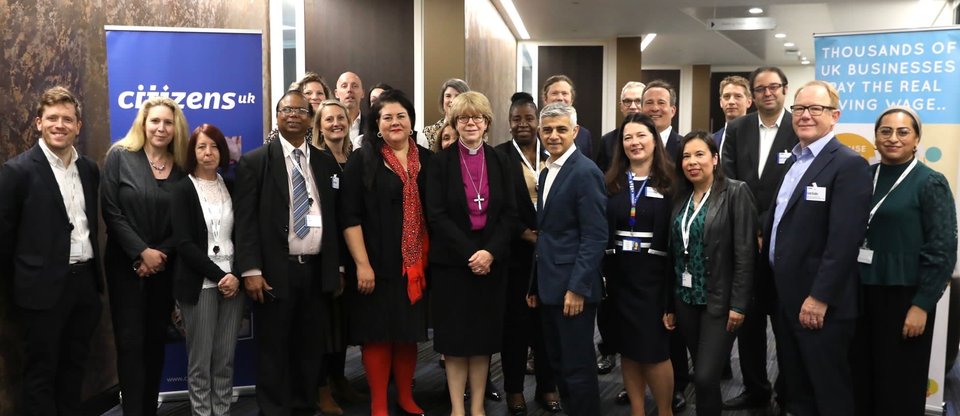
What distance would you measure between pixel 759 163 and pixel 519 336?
1.68 m

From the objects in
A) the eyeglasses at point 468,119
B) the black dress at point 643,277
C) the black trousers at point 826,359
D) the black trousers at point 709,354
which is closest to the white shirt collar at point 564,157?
the black dress at point 643,277

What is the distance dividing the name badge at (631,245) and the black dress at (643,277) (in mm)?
19

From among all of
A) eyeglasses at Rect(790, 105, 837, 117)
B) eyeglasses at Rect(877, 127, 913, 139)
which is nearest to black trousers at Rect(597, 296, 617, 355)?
eyeglasses at Rect(790, 105, 837, 117)

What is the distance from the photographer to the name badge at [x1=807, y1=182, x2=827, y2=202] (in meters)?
2.89

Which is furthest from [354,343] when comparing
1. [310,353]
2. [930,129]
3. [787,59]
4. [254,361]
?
[787,59]

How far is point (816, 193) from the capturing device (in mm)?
2908

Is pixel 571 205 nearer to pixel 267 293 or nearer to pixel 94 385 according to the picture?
pixel 267 293

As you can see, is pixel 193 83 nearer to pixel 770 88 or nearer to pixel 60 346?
pixel 60 346

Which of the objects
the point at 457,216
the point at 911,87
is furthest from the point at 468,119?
the point at 911,87

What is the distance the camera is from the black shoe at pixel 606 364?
4686mm

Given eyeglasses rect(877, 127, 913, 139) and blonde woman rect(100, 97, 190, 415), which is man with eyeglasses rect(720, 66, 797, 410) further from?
blonde woman rect(100, 97, 190, 415)

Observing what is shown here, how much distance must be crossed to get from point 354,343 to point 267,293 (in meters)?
0.50

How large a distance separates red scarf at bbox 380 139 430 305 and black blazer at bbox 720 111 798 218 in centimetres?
177

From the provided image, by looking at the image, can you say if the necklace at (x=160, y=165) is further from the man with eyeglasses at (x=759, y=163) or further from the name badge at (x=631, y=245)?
the man with eyeglasses at (x=759, y=163)
